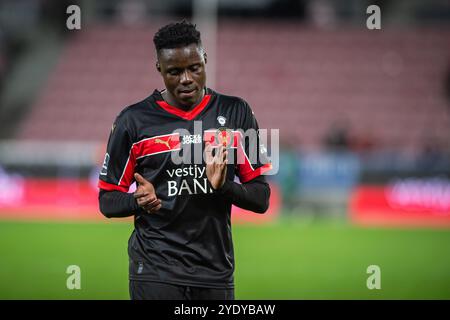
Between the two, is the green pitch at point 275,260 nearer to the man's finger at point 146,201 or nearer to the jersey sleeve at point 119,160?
the jersey sleeve at point 119,160

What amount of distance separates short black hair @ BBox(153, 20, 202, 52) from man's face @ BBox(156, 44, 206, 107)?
0.03 metres

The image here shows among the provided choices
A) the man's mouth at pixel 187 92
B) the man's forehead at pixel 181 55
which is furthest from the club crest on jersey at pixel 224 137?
the man's forehead at pixel 181 55

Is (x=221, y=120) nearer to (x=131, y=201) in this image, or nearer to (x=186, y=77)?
(x=186, y=77)

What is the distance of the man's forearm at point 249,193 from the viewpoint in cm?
445

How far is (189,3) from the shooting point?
24438mm

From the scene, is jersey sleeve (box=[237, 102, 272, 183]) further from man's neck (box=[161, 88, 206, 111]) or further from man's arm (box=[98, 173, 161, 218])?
man's arm (box=[98, 173, 161, 218])

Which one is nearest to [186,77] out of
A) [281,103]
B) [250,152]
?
[250,152]

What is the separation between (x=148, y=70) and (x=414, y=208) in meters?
10.7

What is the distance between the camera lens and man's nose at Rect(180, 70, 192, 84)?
4480mm

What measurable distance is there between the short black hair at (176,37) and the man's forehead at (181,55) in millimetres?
24

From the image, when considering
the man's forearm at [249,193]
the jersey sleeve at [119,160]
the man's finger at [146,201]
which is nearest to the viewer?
the man's finger at [146,201]

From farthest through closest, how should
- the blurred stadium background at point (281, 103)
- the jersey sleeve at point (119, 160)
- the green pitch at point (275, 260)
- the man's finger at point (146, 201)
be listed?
1. the blurred stadium background at point (281, 103)
2. the green pitch at point (275, 260)
3. the jersey sleeve at point (119, 160)
4. the man's finger at point (146, 201)
